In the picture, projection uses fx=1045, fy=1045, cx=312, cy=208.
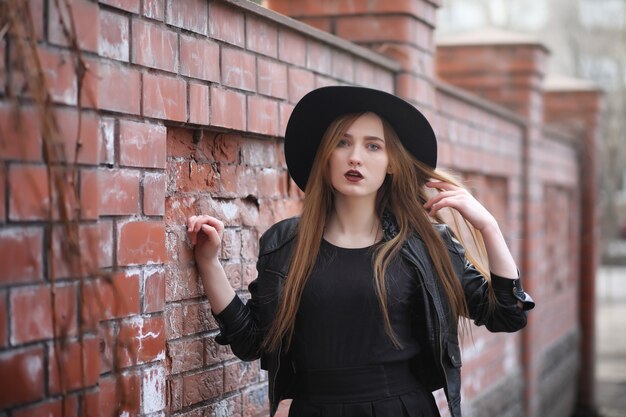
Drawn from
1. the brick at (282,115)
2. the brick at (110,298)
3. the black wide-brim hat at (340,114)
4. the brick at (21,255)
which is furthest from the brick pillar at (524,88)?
the brick at (21,255)

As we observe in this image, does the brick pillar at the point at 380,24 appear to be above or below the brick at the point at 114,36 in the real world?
above

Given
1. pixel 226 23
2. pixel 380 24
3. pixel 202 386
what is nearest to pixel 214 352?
pixel 202 386

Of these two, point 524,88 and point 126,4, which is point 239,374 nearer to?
point 126,4

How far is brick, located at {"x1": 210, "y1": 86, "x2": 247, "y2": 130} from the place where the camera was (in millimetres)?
3018

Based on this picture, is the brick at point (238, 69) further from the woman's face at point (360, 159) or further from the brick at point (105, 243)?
the brick at point (105, 243)

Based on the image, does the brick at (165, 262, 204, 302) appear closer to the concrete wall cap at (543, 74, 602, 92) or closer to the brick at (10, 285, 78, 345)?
the brick at (10, 285, 78, 345)

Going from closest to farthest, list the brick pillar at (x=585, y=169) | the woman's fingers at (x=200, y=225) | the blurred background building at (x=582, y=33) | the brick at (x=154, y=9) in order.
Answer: the brick at (x=154, y=9), the woman's fingers at (x=200, y=225), the brick pillar at (x=585, y=169), the blurred background building at (x=582, y=33)

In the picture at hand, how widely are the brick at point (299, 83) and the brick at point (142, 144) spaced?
95 centimetres

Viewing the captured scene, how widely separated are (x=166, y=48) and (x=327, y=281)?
756 mm

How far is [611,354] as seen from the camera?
43.2 ft

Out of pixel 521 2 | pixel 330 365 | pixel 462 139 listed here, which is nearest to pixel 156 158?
pixel 330 365

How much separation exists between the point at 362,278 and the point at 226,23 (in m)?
0.87

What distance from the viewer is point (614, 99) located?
1021 inches

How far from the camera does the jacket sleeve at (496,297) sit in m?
2.97
